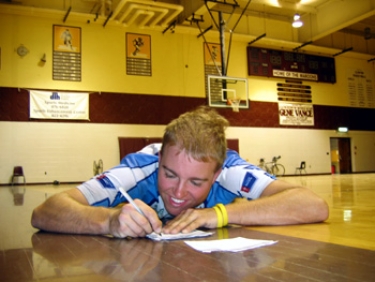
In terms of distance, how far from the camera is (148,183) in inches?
91.0

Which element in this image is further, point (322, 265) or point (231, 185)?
point (231, 185)

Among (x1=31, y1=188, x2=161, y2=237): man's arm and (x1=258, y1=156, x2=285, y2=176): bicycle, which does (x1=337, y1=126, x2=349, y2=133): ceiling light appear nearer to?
(x1=258, y1=156, x2=285, y2=176): bicycle

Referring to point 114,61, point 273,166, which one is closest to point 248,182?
point 114,61

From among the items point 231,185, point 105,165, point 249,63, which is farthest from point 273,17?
point 231,185

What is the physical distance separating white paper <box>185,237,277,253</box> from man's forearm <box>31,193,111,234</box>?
514 mm

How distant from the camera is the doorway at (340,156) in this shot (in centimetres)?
1786

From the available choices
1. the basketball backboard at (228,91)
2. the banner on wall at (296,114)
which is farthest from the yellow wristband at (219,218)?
the banner on wall at (296,114)

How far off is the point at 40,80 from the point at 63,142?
90.0 inches

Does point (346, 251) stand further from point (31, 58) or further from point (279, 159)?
point (279, 159)

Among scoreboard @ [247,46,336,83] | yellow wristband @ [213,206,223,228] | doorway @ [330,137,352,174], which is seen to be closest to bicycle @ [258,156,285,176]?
doorway @ [330,137,352,174]

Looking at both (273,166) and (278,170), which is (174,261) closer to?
(273,166)

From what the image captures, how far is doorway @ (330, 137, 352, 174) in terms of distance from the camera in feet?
58.6

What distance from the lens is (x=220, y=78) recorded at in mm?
12039

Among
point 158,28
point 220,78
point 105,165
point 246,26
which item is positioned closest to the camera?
point 220,78
